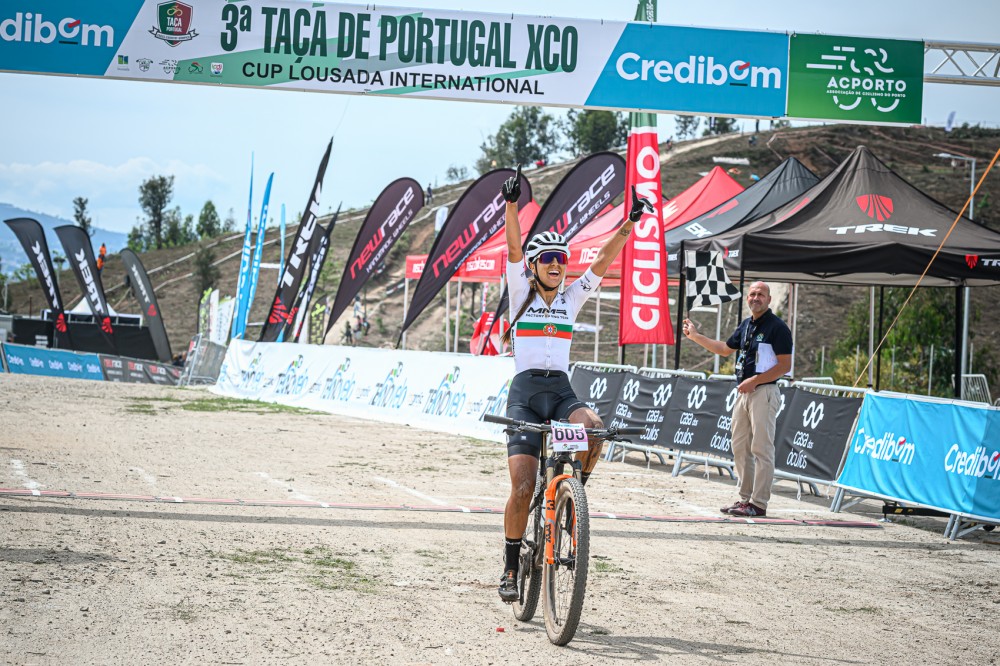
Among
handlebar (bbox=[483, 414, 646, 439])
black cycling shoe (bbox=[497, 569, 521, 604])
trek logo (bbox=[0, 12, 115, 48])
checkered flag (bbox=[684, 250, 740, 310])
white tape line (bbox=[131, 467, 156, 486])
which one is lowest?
white tape line (bbox=[131, 467, 156, 486])

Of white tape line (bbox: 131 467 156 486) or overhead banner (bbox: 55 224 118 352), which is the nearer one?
white tape line (bbox: 131 467 156 486)

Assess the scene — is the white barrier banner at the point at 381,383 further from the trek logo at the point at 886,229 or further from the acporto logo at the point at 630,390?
the trek logo at the point at 886,229

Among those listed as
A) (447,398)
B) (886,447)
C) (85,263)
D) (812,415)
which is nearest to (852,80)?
(812,415)

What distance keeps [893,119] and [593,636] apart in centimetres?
846

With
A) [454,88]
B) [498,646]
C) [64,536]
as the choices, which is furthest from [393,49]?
[498,646]

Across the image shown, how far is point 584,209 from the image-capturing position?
18703mm

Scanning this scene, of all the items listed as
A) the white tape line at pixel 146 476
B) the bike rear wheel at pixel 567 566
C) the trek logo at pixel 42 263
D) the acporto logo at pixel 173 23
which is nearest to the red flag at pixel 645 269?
the acporto logo at pixel 173 23

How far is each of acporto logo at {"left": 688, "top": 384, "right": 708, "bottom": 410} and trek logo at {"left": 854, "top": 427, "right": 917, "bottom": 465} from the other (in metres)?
2.85

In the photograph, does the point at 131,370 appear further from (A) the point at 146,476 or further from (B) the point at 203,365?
(A) the point at 146,476

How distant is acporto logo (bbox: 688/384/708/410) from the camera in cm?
1331

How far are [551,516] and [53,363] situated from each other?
1319 inches

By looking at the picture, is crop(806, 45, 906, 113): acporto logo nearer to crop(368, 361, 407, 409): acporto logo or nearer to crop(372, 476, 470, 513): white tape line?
crop(372, 476, 470, 513): white tape line

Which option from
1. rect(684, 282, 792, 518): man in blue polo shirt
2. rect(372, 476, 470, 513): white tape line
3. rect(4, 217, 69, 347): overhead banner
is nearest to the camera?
rect(372, 476, 470, 513): white tape line

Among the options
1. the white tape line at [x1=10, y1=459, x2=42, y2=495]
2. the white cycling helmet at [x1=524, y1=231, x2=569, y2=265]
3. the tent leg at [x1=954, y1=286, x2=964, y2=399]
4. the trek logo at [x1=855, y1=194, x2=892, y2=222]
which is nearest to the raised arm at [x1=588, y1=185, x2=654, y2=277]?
the white cycling helmet at [x1=524, y1=231, x2=569, y2=265]
